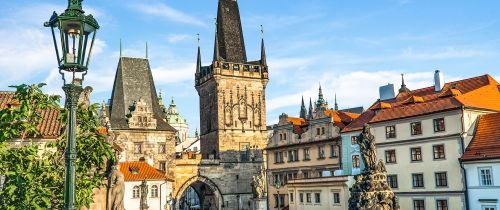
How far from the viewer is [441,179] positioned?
3606 cm

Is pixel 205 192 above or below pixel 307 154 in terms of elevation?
below

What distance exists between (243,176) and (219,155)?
4375 millimetres

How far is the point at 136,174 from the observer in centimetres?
5047

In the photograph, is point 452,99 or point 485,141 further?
point 452,99

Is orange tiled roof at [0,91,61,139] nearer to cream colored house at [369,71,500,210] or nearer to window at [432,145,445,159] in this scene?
cream colored house at [369,71,500,210]

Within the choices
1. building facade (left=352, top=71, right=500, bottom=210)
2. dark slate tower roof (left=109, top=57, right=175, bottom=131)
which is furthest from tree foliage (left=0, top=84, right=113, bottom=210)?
dark slate tower roof (left=109, top=57, right=175, bottom=131)

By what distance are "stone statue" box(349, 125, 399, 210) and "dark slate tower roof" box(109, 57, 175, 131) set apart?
47393mm

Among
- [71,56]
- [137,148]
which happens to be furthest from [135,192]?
[71,56]

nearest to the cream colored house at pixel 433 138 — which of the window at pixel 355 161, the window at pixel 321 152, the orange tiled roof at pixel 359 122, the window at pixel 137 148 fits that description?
the orange tiled roof at pixel 359 122

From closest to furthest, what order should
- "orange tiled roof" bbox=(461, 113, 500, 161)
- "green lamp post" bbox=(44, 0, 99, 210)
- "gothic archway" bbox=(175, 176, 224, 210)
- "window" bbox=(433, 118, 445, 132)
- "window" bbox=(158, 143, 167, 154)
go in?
1. "green lamp post" bbox=(44, 0, 99, 210)
2. "orange tiled roof" bbox=(461, 113, 500, 161)
3. "window" bbox=(433, 118, 445, 132)
4. "window" bbox=(158, 143, 167, 154)
5. "gothic archway" bbox=(175, 176, 224, 210)

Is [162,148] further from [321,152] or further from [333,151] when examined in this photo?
[333,151]

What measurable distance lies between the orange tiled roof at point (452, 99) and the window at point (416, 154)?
258 cm

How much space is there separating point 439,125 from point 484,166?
476 centimetres

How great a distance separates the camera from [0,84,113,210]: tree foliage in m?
11.5
